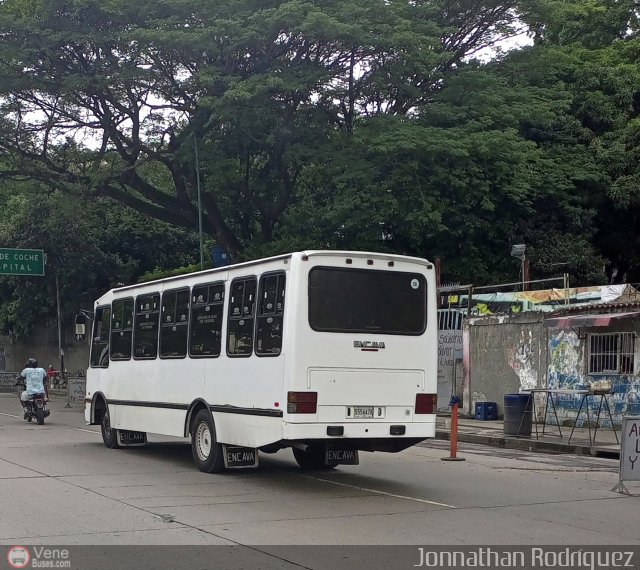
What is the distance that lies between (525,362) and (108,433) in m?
11.7

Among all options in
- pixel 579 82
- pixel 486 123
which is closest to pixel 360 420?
pixel 486 123

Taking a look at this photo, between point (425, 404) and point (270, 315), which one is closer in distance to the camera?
point (270, 315)

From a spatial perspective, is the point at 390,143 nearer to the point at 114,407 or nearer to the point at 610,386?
the point at 610,386

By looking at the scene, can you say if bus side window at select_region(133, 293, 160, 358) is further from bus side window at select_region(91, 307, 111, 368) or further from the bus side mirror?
the bus side mirror

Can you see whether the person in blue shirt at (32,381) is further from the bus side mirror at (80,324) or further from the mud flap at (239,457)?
the mud flap at (239,457)

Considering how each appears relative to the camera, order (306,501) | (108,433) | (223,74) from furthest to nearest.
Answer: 1. (223,74)
2. (108,433)
3. (306,501)

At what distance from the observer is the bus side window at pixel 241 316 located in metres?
12.7

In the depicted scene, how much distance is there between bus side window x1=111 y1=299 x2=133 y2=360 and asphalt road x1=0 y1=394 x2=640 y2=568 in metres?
1.80

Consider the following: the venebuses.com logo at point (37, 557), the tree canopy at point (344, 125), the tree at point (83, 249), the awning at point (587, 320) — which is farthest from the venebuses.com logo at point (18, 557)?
the tree at point (83, 249)

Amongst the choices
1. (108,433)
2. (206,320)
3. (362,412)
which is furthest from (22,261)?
(362,412)

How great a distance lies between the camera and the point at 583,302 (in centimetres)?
2394

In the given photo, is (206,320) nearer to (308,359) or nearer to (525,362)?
(308,359)

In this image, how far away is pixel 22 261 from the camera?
4191 cm

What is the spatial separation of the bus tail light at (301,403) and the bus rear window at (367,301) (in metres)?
0.87
